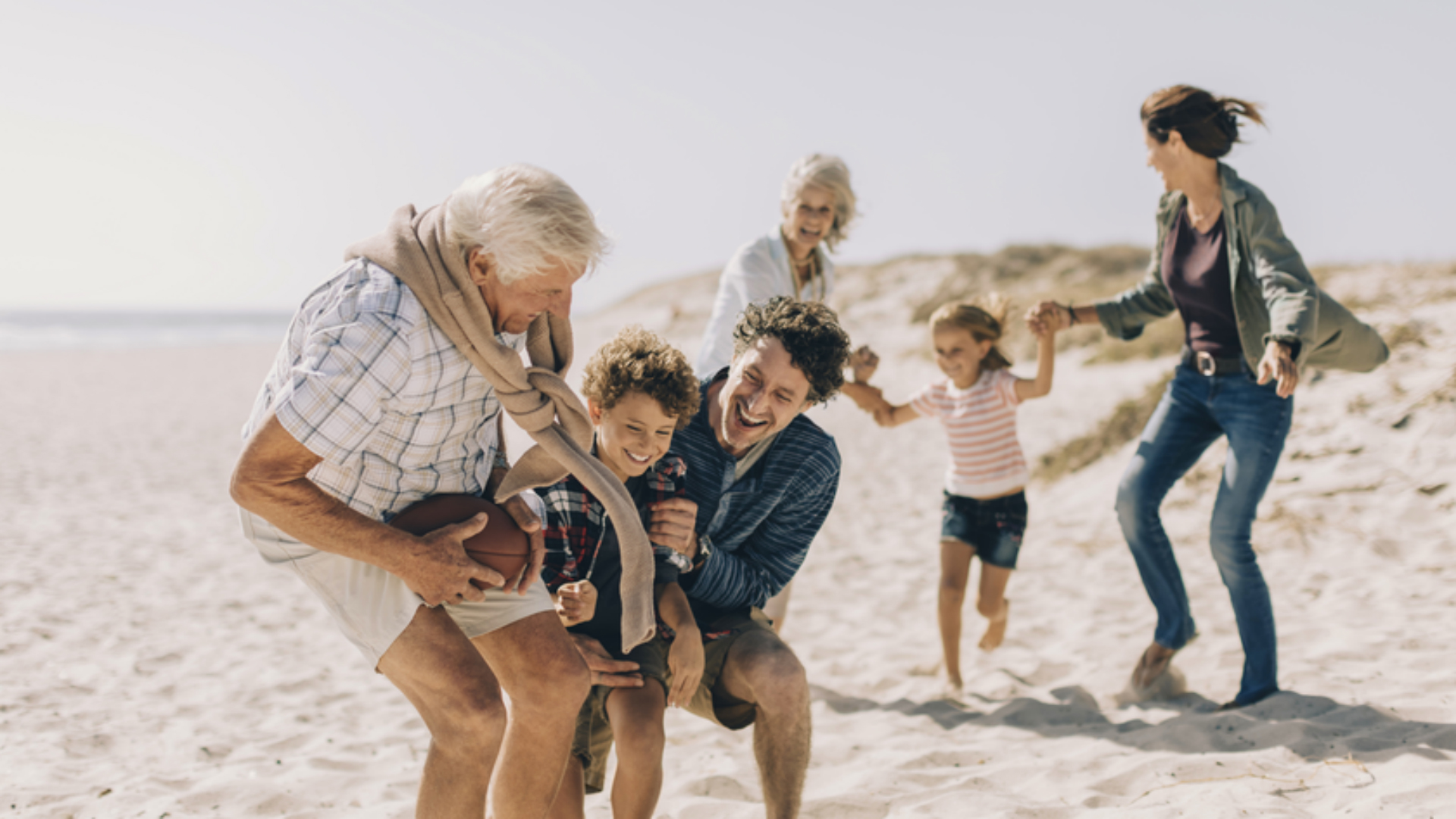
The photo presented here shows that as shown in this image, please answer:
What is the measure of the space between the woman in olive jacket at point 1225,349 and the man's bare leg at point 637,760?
2.52m

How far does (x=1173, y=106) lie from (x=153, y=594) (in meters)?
6.62

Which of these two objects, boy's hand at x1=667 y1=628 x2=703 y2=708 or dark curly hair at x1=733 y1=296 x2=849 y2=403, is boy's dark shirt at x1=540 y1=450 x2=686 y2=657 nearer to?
boy's hand at x1=667 y1=628 x2=703 y2=708

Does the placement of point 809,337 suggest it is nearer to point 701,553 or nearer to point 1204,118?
point 701,553

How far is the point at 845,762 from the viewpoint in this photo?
3777 mm

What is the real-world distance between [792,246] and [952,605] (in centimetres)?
191

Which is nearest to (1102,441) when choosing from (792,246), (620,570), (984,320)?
(984,320)

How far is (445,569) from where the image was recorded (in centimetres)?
237

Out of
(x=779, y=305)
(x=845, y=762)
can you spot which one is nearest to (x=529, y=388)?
(x=779, y=305)

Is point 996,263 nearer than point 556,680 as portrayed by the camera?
No

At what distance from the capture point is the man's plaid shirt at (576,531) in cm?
294

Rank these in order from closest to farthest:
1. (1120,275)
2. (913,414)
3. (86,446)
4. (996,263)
Answer: (913,414) → (86,446) → (1120,275) → (996,263)

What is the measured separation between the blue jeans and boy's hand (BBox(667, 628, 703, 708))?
2.32 metres

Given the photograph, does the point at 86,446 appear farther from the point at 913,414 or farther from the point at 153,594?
the point at 913,414

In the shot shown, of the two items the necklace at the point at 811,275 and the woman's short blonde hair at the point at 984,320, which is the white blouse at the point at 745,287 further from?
the woman's short blonde hair at the point at 984,320
